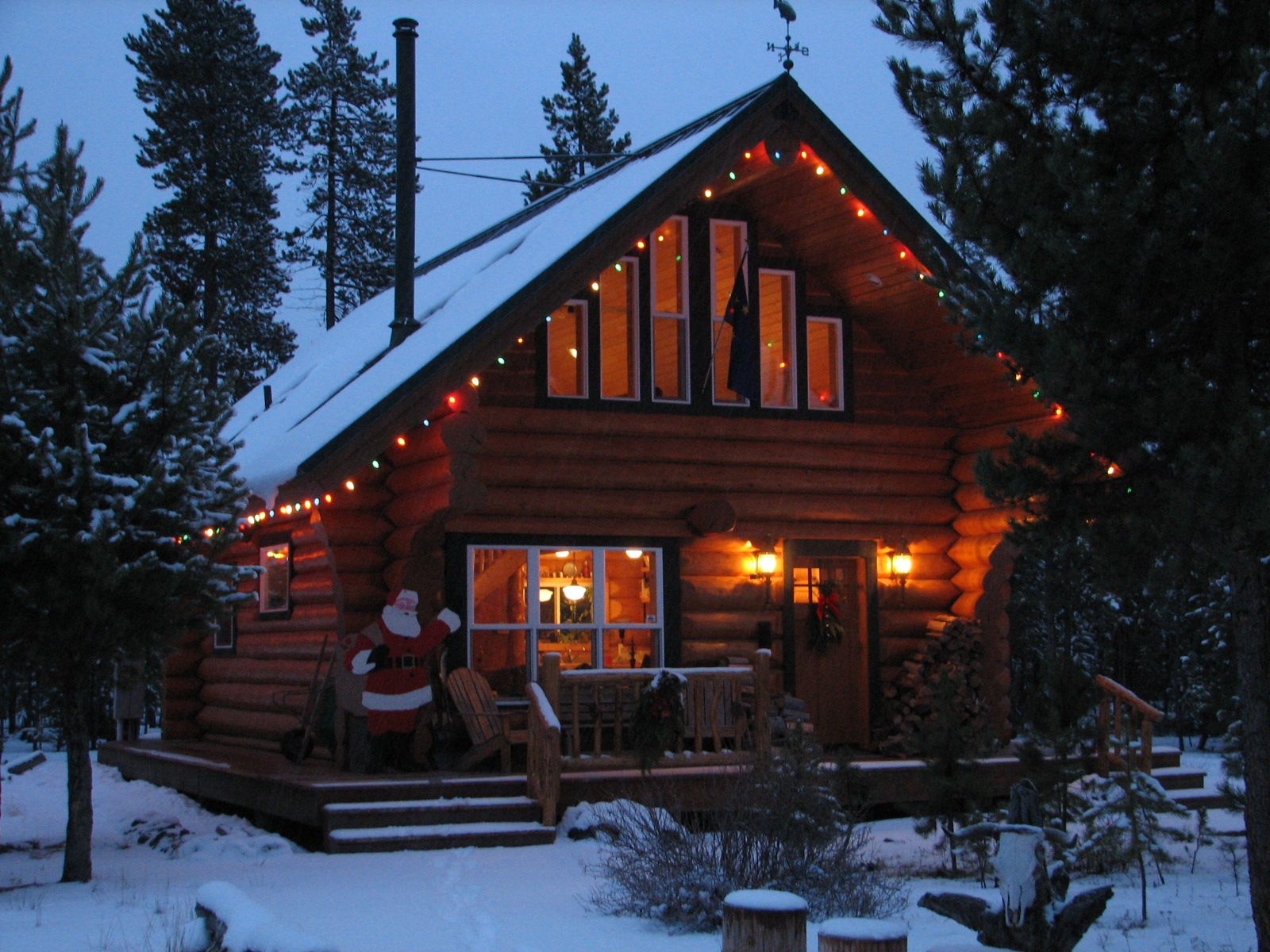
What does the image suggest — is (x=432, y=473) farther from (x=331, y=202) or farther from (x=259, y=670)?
(x=331, y=202)

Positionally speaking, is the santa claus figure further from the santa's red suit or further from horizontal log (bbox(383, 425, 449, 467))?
horizontal log (bbox(383, 425, 449, 467))

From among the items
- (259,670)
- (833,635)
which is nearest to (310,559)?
(259,670)

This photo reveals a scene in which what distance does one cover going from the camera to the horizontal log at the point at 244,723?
701 inches

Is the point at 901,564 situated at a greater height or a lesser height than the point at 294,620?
greater

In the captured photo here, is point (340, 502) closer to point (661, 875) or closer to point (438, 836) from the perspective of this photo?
point (438, 836)

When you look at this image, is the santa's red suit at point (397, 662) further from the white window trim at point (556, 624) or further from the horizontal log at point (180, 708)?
the horizontal log at point (180, 708)

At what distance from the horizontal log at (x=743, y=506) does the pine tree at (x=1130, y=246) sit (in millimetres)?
7261

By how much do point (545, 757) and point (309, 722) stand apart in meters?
3.79

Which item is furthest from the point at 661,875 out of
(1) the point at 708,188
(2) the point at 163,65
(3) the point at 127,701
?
(2) the point at 163,65

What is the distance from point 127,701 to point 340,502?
25.8 ft

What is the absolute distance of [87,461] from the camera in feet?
36.8

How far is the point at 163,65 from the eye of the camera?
38.0 metres

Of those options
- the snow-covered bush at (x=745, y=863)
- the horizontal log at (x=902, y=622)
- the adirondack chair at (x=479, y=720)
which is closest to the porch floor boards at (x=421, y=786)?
the adirondack chair at (x=479, y=720)

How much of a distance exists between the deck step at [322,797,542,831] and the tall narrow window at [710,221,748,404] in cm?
585
